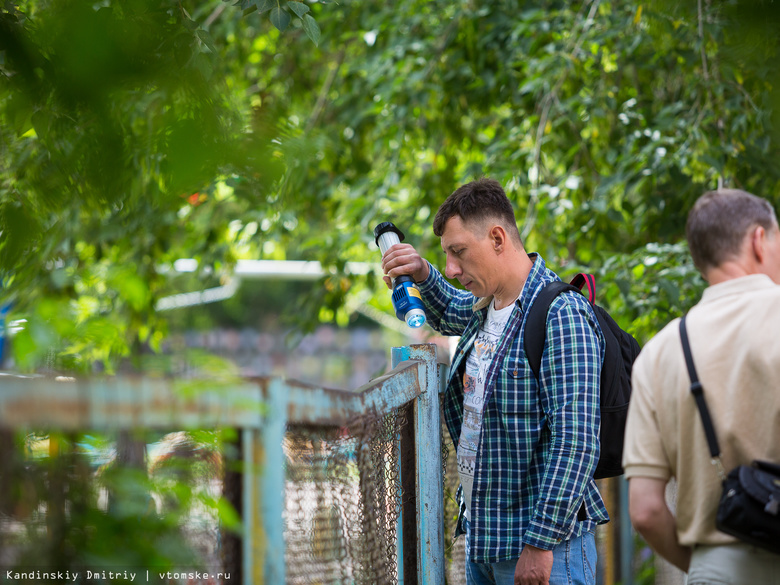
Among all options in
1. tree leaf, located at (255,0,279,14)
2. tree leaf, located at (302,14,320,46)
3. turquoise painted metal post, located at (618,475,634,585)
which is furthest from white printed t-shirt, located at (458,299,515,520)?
turquoise painted metal post, located at (618,475,634,585)

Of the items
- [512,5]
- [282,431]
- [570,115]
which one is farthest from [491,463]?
[512,5]

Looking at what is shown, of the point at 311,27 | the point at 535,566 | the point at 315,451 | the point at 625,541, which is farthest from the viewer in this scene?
the point at 625,541

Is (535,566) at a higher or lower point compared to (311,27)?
lower

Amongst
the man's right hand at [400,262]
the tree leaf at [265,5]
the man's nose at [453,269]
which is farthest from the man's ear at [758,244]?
the tree leaf at [265,5]

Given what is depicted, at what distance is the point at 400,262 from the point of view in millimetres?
2320

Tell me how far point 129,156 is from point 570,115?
11.4 ft

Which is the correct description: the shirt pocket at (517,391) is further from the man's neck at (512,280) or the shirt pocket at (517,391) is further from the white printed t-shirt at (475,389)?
the man's neck at (512,280)

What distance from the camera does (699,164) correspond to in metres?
3.46

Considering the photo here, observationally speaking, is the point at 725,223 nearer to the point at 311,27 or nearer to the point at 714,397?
the point at 714,397

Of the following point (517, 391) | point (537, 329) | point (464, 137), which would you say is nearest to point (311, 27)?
Answer: point (537, 329)

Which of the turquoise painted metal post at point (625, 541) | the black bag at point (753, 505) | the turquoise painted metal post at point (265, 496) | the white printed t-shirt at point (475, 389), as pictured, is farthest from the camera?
the turquoise painted metal post at point (625, 541)

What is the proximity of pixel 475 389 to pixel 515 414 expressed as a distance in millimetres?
171

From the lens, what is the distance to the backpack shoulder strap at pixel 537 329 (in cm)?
193

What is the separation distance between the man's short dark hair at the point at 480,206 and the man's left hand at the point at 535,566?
859 millimetres
